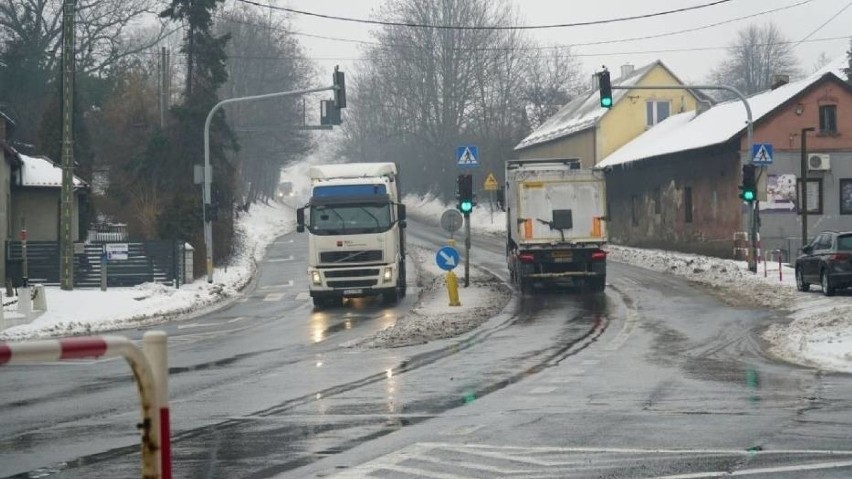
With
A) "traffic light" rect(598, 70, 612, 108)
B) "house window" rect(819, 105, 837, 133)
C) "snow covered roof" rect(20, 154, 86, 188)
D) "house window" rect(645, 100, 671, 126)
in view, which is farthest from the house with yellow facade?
"traffic light" rect(598, 70, 612, 108)

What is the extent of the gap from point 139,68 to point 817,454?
68830 mm

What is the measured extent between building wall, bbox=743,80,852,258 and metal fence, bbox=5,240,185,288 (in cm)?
2292

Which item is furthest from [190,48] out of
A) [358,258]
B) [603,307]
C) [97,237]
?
[603,307]

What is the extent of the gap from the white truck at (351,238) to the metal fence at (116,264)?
9.42 metres

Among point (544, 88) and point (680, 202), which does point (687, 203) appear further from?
point (544, 88)

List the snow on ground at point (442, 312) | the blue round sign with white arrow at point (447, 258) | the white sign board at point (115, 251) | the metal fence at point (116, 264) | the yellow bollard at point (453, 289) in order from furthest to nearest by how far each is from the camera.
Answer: the metal fence at point (116, 264)
the white sign board at point (115, 251)
the yellow bollard at point (453, 289)
the blue round sign with white arrow at point (447, 258)
the snow on ground at point (442, 312)

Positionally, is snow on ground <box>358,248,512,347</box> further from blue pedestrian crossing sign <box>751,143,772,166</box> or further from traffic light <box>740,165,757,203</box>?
blue pedestrian crossing sign <box>751,143,772,166</box>

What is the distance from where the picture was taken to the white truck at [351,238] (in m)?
31.4

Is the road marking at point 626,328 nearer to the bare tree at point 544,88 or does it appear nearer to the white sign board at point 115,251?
the white sign board at point 115,251

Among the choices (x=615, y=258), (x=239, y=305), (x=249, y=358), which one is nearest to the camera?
(x=249, y=358)

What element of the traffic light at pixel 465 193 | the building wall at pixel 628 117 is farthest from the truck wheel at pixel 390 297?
the building wall at pixel 628 117

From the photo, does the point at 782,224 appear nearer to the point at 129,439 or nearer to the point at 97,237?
the point at 97,237

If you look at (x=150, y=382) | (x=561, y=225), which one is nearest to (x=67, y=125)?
(x=561, y=225)

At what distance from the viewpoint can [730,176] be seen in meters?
47.7
